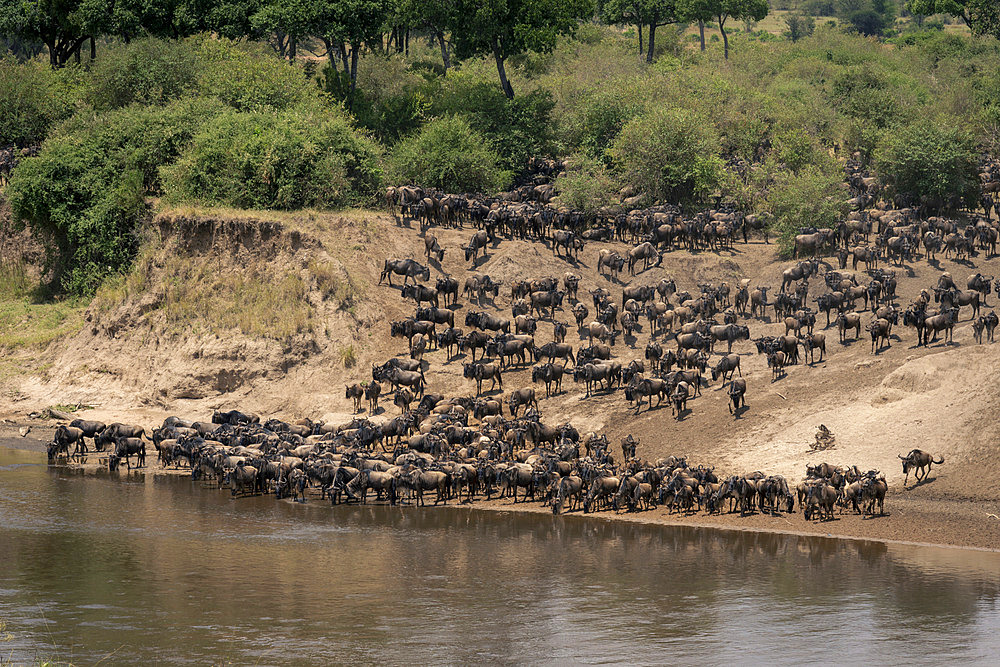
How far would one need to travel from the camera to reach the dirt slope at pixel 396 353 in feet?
106

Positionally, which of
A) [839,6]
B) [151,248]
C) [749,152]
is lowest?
[151,248]

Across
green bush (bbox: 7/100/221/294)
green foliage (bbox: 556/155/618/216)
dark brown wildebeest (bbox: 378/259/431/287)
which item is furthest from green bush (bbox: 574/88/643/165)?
green bush (bbox: 7/100/221/294)

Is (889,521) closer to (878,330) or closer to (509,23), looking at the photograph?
(878,330)

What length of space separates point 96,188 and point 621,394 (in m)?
27.3

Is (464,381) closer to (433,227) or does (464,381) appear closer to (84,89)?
(433,227)

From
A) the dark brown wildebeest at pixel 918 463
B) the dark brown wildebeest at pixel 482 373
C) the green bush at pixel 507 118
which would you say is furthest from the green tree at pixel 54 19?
the dark brown wildebeest at pixel 918 463

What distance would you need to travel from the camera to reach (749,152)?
6600 cm

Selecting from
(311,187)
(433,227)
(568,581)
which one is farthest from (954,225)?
(568,581)

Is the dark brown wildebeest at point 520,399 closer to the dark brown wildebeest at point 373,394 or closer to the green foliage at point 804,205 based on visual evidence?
the dark brown wildebeest at point 373,394

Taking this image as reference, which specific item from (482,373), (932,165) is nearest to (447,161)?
(482,373)

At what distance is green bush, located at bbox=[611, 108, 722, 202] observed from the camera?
57688 mm

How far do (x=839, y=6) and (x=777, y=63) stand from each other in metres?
71.6

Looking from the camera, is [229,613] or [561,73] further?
A: [561,73]

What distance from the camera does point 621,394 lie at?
38.1m
